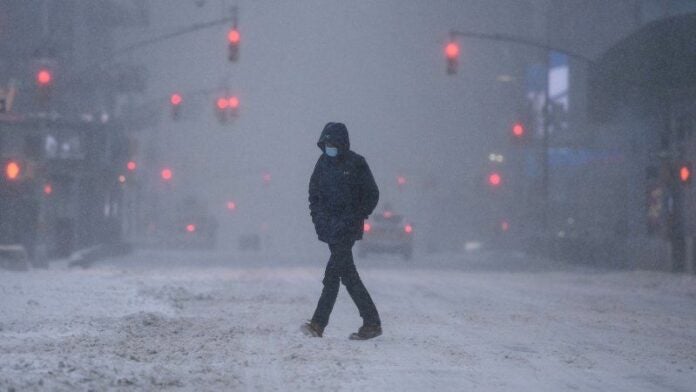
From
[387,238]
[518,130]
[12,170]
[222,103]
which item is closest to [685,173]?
[387,238]

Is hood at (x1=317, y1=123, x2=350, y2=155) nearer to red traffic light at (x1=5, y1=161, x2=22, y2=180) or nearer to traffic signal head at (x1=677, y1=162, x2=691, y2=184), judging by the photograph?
traffic signal head at (x1=677, y1=162, x2=691, y2=184)

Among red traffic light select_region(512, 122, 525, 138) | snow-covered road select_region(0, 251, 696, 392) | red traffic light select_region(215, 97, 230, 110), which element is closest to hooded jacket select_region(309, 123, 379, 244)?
snow-covered road select_region(0, 251, 696, 392)

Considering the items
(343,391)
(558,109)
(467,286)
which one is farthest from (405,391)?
(558,109)

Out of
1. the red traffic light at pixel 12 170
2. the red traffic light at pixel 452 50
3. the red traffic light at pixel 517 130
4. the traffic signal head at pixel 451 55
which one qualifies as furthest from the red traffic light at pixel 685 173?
the red traffic light at pixel 12 170

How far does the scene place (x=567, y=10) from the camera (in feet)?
234

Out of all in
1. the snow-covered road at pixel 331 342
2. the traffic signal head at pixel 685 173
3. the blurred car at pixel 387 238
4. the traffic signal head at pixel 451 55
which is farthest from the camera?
the blurred car at pixel 387 238

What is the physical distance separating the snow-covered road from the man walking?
11.3 inches

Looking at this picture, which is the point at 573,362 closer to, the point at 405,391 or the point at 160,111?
the point at 405,391

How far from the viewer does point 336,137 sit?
835cm

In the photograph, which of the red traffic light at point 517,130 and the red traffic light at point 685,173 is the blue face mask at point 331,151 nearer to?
the red traffic light at point 685,173

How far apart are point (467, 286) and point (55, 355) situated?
11.3m

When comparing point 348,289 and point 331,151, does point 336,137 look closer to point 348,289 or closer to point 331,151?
point 331,151

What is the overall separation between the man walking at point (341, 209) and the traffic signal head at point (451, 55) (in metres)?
19.3

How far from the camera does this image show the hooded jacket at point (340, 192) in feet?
27.4
